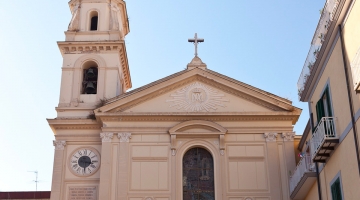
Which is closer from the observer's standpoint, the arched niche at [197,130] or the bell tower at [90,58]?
the arched niche at [197,130]

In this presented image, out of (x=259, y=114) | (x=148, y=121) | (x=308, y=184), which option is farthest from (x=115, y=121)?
(x=308, y=184)

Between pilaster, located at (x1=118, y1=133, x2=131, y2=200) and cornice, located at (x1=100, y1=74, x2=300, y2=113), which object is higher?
cornice, located at (x1=100, y1=74, x2=300, y2=113)

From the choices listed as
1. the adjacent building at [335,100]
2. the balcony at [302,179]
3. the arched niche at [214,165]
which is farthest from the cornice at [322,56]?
the arched niche at [214,165]

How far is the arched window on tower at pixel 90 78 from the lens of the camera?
26469mm

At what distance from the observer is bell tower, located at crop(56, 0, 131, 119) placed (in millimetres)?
25922

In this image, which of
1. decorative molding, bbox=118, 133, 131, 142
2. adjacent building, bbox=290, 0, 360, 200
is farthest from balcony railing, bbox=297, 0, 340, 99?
decorative molding, bbox=118, 133, 131, 142

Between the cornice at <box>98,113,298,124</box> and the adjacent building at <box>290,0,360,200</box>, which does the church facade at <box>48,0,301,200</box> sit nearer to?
the cornice at <box>98,113,298,124</box>

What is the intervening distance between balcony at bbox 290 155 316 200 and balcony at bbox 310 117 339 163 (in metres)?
2.02

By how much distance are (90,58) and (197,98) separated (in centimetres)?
581

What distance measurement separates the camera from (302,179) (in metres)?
19.6

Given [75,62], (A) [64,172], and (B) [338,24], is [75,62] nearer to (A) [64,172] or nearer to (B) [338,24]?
(A) [64,172]

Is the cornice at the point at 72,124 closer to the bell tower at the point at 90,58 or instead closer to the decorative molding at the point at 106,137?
the bell tower at the point at 90,58

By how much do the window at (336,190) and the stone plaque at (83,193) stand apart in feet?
34.9

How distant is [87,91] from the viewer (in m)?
26.5
